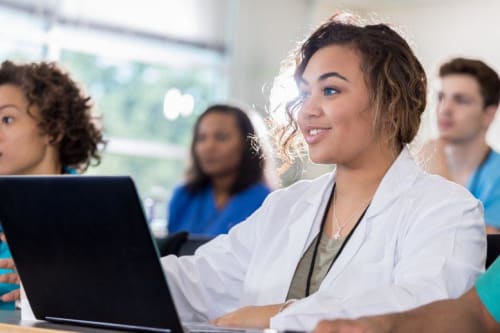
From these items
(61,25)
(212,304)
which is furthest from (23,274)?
(61,25)

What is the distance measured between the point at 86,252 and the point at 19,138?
1.19 meters

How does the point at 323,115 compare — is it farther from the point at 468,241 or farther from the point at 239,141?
the point at 239,141

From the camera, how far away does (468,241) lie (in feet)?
5.31

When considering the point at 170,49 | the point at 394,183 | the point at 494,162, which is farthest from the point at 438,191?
the point at 170,49

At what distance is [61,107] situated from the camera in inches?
104

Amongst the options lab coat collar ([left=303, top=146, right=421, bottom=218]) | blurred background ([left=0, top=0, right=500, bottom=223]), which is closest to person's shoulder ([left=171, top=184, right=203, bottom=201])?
blurred background ([left=0, top=0, right=500, bottom=223])

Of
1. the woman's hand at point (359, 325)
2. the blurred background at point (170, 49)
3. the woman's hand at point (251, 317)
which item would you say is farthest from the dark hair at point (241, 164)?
the woman's hand at point (359, 325)

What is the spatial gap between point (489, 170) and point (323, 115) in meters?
2.06

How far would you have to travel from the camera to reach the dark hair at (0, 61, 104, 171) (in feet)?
8.52

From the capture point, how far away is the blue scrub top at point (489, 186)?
3549 mm

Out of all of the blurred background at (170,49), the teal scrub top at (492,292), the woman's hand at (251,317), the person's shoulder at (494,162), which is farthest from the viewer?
the blurred background at (170,49)

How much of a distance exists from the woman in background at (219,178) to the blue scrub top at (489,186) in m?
0.91

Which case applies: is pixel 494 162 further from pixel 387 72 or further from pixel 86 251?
pixel 86 251

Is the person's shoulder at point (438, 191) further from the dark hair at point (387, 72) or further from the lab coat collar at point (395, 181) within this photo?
the dark hair at point (387, 72)
